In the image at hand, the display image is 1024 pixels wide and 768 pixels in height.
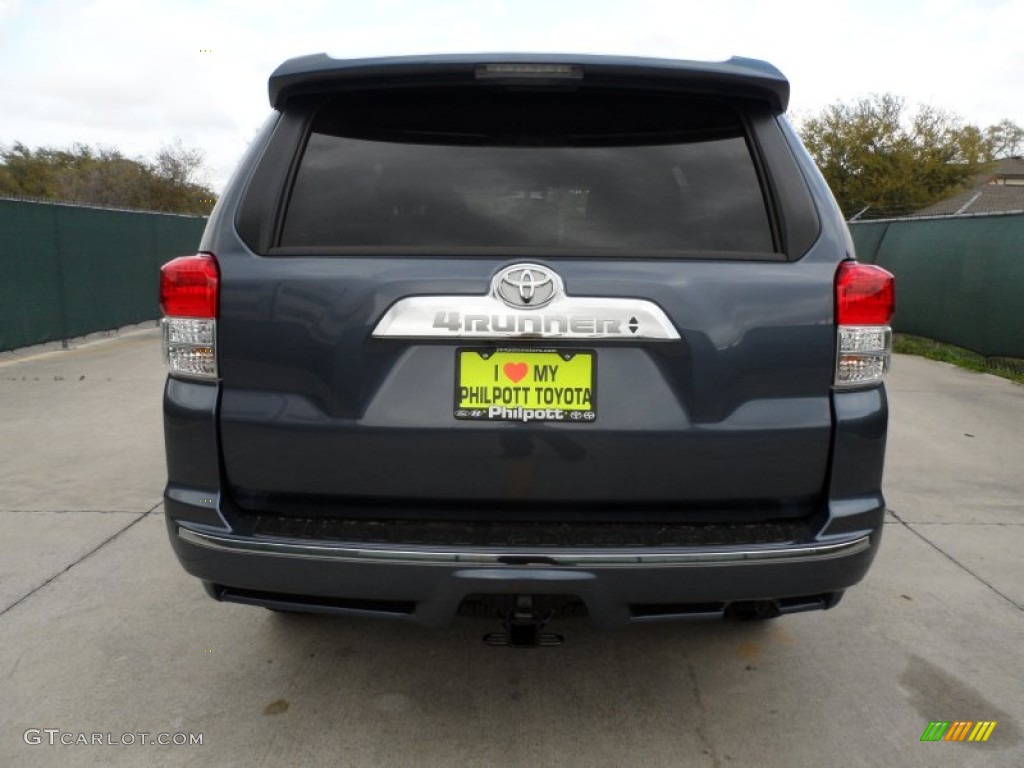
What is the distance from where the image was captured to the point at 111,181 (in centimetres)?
4234

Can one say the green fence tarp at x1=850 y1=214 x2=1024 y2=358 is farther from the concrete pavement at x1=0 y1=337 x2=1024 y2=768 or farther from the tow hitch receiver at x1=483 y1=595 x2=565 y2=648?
the tow hitch receiver at x1=483 y1=595 x2=565 y2=648

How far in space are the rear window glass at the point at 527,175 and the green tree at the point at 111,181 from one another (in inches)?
1598

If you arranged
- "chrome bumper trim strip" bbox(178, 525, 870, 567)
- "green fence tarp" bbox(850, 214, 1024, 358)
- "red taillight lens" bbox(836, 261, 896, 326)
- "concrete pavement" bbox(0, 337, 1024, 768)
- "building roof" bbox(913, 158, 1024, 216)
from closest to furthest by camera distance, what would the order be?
1. "chrome bumper trim strip" bbox(178, 525, 870, 567)
2. "red taillight lens" bbox(836, 261, 896, 326)
3. "concrete pavement" bbox(0, 337, 1024, 768)
4. "green fence tarp" bbox(850, 214, 1024, 358)
5. "building roof" bbox(913, 158, 1024, 216)

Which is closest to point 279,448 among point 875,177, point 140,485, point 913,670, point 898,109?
point 913,670

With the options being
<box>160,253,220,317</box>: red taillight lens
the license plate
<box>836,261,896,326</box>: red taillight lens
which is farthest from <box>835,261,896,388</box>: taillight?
<box>160,253,220,317</box>: red taillight lens

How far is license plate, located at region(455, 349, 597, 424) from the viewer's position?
6.98 ft

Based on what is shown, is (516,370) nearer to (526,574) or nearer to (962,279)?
(526,574)

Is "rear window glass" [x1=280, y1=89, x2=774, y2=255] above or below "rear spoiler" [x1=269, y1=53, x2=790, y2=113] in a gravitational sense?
below

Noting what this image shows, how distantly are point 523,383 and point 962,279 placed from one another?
35.2 ft

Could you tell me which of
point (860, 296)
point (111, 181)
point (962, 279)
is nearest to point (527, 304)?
point (860, 296)

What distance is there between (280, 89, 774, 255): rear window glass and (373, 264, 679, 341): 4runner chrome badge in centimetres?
16

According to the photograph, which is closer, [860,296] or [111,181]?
[860,296]

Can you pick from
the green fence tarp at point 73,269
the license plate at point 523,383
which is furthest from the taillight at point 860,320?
the green fence tarp at point 73,269

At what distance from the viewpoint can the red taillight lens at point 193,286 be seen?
2.24 meters
